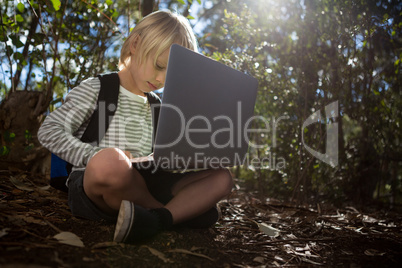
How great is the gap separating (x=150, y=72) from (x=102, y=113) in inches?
13.5

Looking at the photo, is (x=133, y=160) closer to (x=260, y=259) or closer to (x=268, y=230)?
(x=260, y=259)

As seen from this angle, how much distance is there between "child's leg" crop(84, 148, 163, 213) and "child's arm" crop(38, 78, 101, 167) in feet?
0.40

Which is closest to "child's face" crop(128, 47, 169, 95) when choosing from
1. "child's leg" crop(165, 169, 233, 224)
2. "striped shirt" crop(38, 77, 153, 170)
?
"striped shirt" crop(38, 77, 153, 170)

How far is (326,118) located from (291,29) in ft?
2.98

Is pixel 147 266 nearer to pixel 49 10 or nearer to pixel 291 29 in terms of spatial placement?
pixel 49 10

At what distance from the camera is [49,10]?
2.36 m

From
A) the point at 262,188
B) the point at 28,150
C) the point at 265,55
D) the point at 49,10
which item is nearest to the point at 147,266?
the point at 28,150

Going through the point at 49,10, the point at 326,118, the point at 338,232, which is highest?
the point at 49,10

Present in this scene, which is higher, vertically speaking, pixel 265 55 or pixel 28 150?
pixel 265 55

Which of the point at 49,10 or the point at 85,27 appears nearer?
the point at 49,10

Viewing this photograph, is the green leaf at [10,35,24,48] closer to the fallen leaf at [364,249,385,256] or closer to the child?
the child

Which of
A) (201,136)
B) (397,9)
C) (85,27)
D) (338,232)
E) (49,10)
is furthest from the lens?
(85,27)

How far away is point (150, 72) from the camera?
70.0 inches
